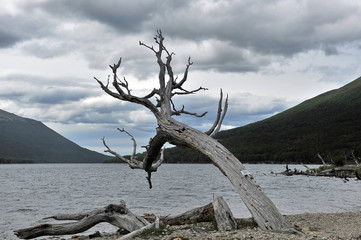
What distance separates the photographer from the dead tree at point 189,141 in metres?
11.2

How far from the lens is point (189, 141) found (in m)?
12.9

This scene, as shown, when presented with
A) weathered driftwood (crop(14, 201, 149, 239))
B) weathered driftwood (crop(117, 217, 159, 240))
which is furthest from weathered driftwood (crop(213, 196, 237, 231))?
weathered driftwood (crop(14, 201, 149, 239))

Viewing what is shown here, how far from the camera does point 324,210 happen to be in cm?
2612

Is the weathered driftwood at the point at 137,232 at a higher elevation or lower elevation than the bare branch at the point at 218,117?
lower

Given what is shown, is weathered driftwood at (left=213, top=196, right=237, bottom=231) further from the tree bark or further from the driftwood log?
the tree bark

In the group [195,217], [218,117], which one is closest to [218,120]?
Result: [218,117]

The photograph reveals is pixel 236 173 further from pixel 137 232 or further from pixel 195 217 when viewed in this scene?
pixel 195 217

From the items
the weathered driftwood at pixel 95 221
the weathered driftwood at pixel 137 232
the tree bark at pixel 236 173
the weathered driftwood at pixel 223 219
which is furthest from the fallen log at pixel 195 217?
the tree bark at pixel 236 173

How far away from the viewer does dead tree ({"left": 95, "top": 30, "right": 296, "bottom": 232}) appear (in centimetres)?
1123

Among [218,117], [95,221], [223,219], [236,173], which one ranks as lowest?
[95,221]

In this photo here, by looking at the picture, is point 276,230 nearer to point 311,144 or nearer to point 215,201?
point 215,201

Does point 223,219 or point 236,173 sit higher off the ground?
point 236,173

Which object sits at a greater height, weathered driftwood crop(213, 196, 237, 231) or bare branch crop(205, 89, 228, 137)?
bare branch crop(205, 89, 228, 137)

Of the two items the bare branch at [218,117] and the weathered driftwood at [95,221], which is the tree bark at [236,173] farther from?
the weathered driftwood at [95,221]
